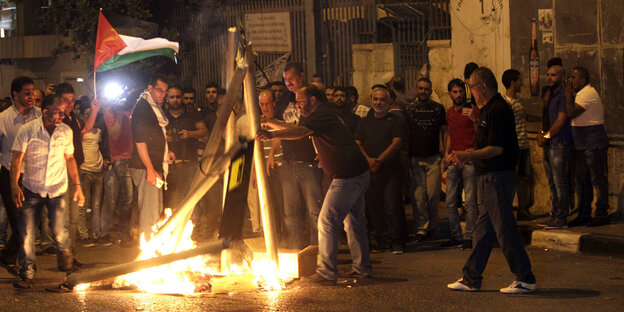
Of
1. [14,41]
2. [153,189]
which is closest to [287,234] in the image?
[153,189]

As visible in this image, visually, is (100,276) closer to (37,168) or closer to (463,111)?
(37,168)

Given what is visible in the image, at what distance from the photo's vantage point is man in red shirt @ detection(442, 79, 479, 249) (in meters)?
10.5

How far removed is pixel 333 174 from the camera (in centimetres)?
882

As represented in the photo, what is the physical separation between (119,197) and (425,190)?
158 inches

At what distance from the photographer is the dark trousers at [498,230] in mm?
7801

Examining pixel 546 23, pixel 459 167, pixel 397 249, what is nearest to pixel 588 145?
pixel 459 167

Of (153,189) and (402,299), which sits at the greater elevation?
(153,189)

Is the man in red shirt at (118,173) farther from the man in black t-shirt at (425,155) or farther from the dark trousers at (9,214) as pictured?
the man in black t-shirt at (425,155)

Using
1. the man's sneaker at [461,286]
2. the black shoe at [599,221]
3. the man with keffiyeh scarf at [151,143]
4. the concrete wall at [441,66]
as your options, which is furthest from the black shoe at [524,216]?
the man with keffiyeh scarf at [151,143]

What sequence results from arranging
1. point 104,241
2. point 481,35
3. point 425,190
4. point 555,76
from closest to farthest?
1. point 555,76
2. point 425,190
3. point 104,241
4. point 481,35

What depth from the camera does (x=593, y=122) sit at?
10.8 metres

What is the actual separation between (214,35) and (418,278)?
12115 millimetres

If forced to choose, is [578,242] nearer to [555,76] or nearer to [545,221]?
[545,221]

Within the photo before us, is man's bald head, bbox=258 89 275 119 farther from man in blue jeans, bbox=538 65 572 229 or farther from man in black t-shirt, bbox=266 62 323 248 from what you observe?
man in blue jeans, bbox=538 65 572 229
